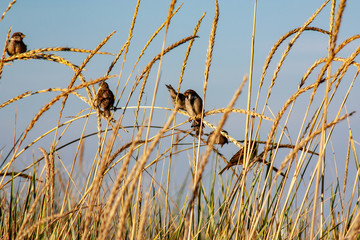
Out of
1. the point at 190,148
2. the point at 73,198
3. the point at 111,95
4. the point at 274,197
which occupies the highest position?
the point at 111,95

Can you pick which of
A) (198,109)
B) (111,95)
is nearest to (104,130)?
(111,95)

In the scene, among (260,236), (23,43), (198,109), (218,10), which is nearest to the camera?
(218,10)

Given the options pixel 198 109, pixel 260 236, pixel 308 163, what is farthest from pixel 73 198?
pixel 198 109

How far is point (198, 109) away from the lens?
19.8 feet

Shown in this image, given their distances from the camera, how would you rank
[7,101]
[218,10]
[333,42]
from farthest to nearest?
[7,101] < [218,10] < [333,42]

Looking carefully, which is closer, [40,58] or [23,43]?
[40,58]

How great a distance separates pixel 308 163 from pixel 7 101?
5.63ft

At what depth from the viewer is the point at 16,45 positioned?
7.48 m

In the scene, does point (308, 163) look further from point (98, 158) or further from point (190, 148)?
point (98, 158)

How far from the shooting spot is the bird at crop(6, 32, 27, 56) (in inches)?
289

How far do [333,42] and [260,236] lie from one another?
1.26m

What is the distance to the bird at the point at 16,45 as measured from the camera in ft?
24.1

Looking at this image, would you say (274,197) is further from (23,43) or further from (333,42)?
(23,43)

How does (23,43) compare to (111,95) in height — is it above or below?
above
